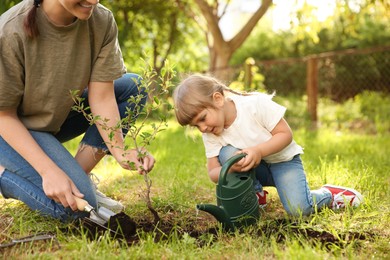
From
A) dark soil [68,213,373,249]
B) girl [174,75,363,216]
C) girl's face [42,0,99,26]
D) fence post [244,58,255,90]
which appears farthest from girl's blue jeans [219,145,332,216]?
fence post [244,58,255,90]

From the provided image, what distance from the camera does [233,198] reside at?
230 centimetres

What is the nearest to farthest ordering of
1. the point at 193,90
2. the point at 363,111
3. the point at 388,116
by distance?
1. the point at 193,90
2. the point at 388,116
3. the point at 363,111

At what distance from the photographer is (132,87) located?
9.45 ft

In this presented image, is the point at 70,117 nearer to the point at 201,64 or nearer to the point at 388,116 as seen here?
the point at 388,116

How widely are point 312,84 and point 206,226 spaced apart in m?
5.34

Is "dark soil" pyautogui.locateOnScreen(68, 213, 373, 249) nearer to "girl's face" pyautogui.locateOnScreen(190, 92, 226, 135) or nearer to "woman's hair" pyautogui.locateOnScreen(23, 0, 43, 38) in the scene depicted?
→ "girl's face" pyautogui.locateOnScreen(190, 92, 226, 135)

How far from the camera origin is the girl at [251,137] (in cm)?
245

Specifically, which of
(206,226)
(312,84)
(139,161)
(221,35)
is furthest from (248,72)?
(139,161)

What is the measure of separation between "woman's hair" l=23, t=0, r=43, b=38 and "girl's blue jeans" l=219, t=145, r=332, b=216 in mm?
1093

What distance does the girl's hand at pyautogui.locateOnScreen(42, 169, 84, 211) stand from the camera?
218 centimetres

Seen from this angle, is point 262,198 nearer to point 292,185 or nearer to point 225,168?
point 292,185

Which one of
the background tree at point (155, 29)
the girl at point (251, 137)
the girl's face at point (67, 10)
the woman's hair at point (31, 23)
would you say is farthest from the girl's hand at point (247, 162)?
the background tree at point (155, 29)

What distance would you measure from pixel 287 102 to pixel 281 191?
21.1 feet

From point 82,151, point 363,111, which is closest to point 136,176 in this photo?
point 82,151
